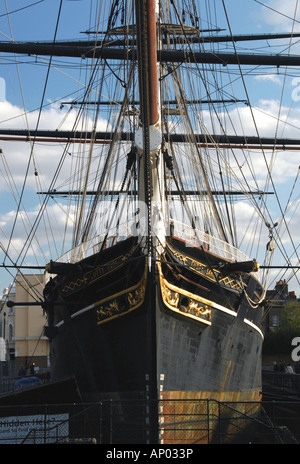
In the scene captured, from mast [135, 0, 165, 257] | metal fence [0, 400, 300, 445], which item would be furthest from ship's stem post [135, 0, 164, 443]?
metal fence [0, 400, 300, 445]

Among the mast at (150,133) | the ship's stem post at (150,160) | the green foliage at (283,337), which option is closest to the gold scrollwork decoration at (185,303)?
the ship's stem post at (150,160)

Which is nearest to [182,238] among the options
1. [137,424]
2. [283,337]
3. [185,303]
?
[185,303]

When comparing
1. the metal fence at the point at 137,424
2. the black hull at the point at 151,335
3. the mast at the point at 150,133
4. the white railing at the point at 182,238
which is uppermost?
the mast at the point at 150,133

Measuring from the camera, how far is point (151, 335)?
44.9 ft

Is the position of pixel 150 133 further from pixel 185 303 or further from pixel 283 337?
pixel 283 337

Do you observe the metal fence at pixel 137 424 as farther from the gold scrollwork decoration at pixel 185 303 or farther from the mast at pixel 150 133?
the mast at pixel 150 133

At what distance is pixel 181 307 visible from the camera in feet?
47.0

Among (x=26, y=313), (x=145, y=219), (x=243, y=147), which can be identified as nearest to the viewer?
(x=145, y=219)

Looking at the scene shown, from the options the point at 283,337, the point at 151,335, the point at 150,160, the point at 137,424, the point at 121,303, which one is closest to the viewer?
the point at 137,424

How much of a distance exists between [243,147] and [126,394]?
2138 centimetres

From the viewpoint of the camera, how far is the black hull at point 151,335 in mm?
13789

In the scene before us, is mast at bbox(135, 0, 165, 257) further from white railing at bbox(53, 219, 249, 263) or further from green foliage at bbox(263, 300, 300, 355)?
green foliage at bbox(263, 300, 300, 355)
